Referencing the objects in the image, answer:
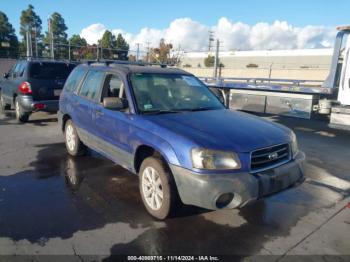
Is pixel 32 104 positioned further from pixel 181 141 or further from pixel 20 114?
pixel 181 141

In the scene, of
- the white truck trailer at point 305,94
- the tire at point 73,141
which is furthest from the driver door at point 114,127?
the white truck trailer at point 305,94

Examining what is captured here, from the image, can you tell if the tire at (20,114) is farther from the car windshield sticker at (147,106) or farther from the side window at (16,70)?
the car windshield sticker at (147,106)

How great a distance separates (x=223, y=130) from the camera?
12.0 ft

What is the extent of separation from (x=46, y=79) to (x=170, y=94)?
19.7 ft

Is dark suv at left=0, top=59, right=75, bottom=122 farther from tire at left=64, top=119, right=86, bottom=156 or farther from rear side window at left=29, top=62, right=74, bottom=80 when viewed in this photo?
tire at left=64, top=119, right=86, bottom=156

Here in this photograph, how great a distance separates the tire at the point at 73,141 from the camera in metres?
6.05

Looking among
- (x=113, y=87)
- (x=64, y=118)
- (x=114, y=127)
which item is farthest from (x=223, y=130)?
(x=64, y=118)

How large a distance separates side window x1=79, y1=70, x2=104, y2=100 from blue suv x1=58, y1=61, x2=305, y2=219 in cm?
2

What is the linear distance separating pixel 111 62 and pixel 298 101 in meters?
6.05

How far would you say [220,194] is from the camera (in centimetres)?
324

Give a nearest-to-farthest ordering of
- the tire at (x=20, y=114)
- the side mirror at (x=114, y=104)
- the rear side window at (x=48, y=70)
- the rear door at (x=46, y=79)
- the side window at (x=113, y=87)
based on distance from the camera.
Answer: the side mirror at (x=114, y=104) → the side window at (x=113, y=87) → the rear door at (x=46, y=79) → the rear side window at (x=48, y=70) → the tire at (x=20, y=114)

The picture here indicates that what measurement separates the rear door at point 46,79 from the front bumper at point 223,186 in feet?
22.9

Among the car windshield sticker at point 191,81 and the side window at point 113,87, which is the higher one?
the car windshield sticker at point 191,81

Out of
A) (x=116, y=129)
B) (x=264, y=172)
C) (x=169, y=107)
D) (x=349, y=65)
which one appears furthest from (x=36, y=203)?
(x=349, y=65)
